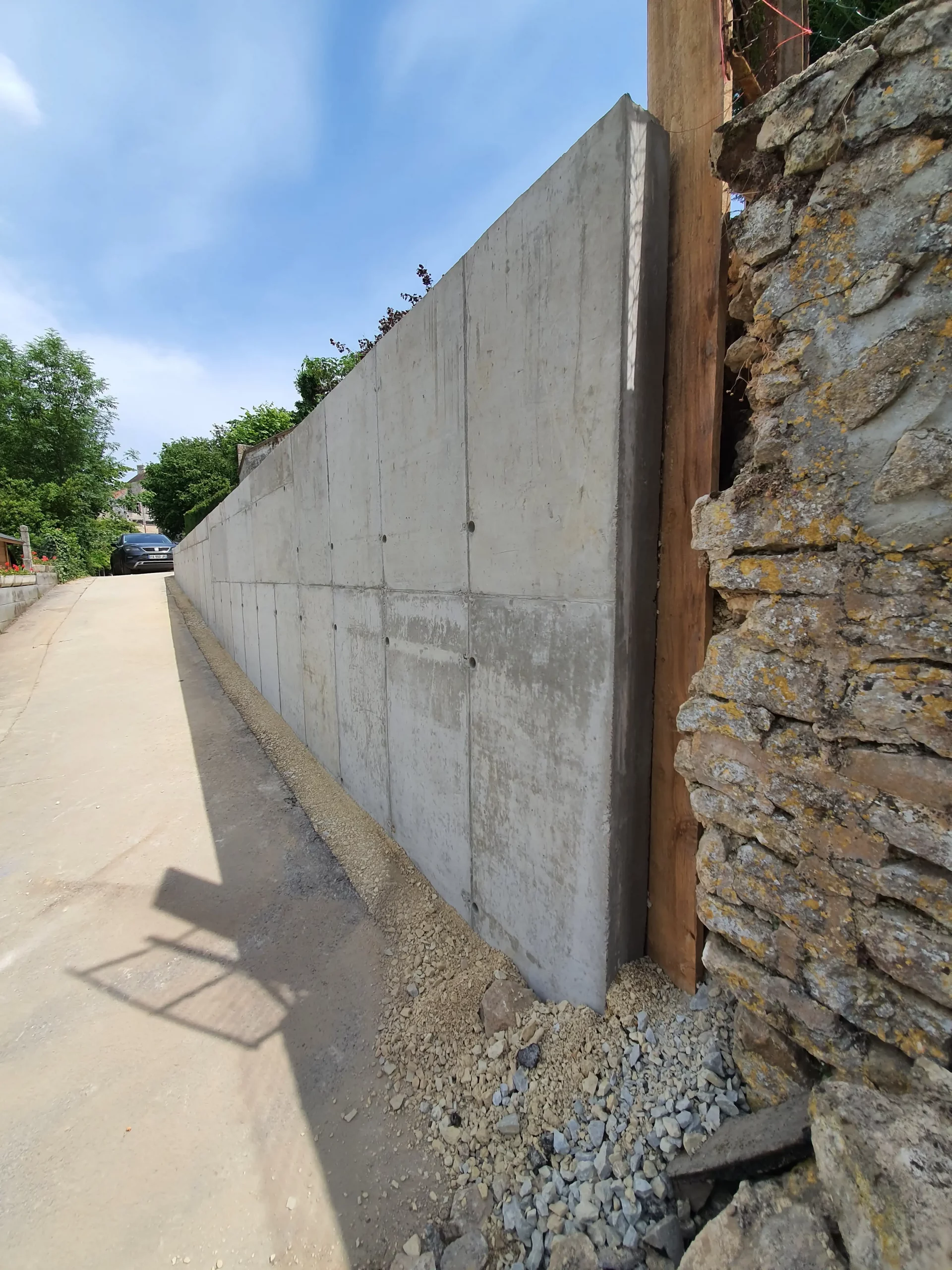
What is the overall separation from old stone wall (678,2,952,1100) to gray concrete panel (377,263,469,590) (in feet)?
A: 4.12

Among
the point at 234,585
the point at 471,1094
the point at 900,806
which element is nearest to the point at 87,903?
the point at 471,1094

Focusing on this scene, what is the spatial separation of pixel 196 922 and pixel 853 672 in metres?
3.42

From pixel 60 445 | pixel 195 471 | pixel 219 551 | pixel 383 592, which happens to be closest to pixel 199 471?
pixel 195 471

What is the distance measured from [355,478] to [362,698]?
1517 millimetres

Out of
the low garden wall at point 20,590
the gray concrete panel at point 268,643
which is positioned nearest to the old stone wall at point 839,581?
the gray concrete panel at point 268,643

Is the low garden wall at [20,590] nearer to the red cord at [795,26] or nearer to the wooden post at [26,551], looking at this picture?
the wooden post at [26,551]

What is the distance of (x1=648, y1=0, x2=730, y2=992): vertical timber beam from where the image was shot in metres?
1.60

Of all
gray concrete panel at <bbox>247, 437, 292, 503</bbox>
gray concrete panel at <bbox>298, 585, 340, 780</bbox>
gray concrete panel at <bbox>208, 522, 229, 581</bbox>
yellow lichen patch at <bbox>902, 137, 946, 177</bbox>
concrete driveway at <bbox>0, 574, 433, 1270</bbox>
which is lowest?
concrete driveway at <bbox>0, 574, 433, 1270</bbox>

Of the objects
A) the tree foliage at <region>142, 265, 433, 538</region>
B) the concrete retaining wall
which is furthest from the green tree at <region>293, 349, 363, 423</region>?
the concrete retaining wall

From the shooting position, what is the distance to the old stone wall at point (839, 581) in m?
1.08

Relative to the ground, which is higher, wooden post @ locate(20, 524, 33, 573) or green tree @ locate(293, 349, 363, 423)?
green tree @ locate(293, 349, 363, 423)

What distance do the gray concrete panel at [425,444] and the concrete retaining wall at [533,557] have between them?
0.02 m

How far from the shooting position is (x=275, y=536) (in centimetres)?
582

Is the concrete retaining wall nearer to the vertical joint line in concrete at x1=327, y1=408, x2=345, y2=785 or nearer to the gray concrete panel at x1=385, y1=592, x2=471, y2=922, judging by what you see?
the gray concrete panel at x1=385, y1=592, x2=471, y2=922
